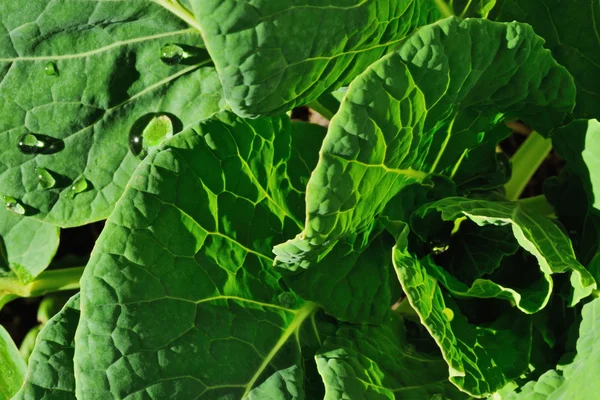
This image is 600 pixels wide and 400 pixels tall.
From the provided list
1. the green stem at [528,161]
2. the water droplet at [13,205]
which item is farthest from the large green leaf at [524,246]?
the water droplet at [13,205]

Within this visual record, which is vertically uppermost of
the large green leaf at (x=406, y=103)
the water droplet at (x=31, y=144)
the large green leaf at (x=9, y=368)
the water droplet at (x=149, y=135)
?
the large green leaf at (x=406, y=103)

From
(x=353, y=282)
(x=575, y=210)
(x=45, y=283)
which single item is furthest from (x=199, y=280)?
(x=575, y=210)

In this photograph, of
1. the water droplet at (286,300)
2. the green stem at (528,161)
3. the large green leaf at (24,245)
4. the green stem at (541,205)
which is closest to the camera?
the water droplet at (286,300)

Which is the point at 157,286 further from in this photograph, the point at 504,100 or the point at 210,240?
the point at 504,100

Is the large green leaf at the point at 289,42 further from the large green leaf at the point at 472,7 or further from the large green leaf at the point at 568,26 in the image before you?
the large green leaf at the point at 568,26

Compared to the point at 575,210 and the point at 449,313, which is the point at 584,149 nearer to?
the point at 575,210

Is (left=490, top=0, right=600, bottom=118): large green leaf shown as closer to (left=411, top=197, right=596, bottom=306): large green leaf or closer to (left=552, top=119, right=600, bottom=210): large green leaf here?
(left=552, top=119, right=600, bottom=210): large green leaf

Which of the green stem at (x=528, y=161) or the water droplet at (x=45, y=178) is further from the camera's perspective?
the green stem at (x=528, y=161)

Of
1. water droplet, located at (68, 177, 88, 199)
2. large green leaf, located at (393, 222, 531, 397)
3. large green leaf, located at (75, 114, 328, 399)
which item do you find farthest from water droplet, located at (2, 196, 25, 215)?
large green leaf, located at (393, 222, 531, 397)
